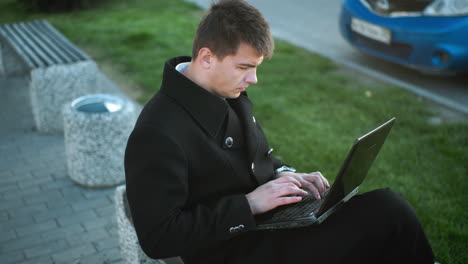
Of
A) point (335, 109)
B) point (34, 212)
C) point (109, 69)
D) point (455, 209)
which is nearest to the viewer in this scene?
point (455, 209)

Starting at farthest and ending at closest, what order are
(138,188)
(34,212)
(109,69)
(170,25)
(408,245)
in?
(170,25)
(109,69)
(34,212)
(408,245)
(138,188)

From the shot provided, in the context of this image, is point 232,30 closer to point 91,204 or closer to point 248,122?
point 248,122

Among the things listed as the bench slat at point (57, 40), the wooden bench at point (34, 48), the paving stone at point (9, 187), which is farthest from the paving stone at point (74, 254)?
the bench slat at point (57, 40)

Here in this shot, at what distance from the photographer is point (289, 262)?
2.25m

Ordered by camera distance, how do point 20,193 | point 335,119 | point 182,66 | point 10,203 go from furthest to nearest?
point 335,119 → point 20,193 → point 10,203 → point 182,66

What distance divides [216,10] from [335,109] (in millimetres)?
3833

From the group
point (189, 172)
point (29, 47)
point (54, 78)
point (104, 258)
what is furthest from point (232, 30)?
point (29, 47)

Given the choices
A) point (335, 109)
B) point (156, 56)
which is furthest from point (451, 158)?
point (156, 56)

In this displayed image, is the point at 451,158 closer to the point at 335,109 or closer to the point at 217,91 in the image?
the point at 335,109

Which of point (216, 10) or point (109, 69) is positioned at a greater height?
point (216, 10)

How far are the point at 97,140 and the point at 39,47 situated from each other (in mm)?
2423

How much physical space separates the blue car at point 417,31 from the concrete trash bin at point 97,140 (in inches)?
139

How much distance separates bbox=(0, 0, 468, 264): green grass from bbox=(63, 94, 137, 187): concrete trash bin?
57.8 inches

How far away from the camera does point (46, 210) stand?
4.32 m
